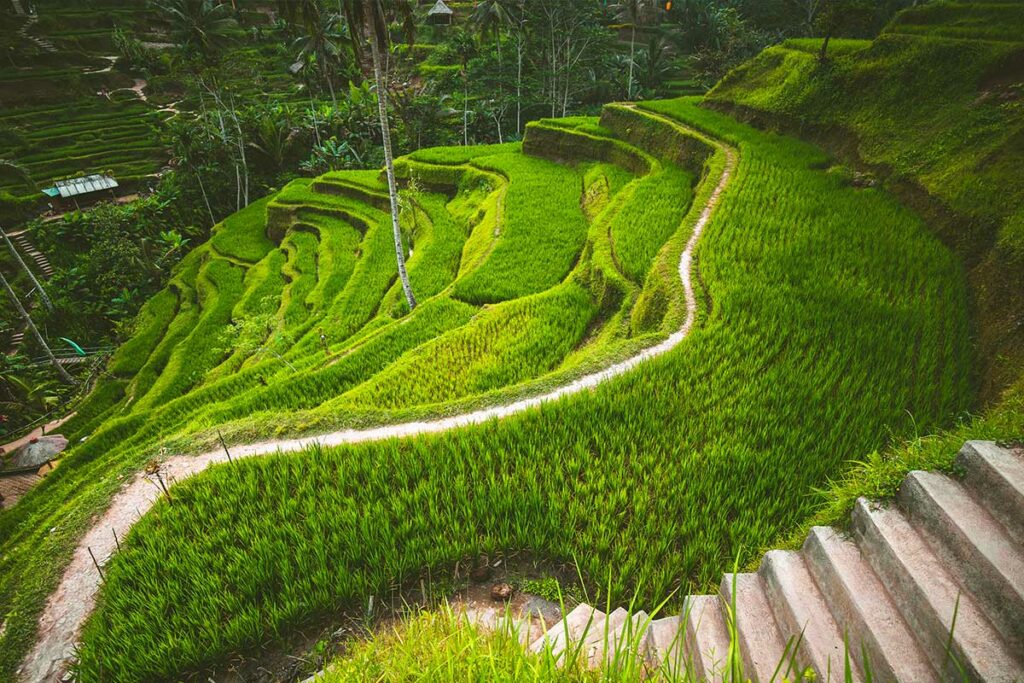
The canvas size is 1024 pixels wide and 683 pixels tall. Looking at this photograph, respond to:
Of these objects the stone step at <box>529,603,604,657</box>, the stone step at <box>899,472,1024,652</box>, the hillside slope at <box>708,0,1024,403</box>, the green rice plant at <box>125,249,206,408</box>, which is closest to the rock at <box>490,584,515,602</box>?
the stone step at <box>529,603,604,657</box>

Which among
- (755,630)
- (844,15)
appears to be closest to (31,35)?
(844,15)

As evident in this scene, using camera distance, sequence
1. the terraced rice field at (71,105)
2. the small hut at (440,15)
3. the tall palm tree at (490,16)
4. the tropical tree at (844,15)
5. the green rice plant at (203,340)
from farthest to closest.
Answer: the small hut at (440,15)
the terraced rice field at (71,105)
the tall palm tree at (490,16)
the green rice plant at (203,340)
the tropical tree at (844,15)

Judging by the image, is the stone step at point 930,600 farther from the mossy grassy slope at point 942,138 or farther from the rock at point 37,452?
the rock at point 37,452

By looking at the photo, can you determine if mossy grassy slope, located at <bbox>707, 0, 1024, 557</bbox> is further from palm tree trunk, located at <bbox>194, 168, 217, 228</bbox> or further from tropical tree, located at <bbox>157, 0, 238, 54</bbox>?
palm tree trunk, located at <bbox>194, 168, 217, 228</bbox>

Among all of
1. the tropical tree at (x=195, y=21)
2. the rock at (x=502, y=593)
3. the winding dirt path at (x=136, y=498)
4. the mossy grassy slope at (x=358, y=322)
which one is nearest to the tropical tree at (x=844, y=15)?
the mossy grassy slope at (x=358, y=322)

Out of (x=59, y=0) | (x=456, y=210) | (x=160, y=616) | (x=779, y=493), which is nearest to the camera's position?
(x=160, y=616)

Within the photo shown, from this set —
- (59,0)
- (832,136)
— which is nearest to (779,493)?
(832,136)

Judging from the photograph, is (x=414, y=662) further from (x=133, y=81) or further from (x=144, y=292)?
(x=133, y=81)

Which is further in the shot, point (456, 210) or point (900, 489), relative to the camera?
point (456, 210)
